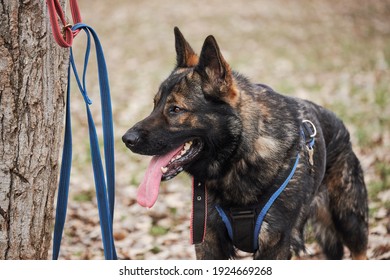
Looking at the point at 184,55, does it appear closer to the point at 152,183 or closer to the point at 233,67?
the point at 152,183

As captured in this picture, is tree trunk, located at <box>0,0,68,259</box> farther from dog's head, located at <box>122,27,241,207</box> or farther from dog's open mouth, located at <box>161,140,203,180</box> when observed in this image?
dog's open mouth, located at <box>161,140,203,180</box>

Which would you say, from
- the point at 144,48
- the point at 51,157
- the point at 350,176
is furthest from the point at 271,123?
the point at 144,48

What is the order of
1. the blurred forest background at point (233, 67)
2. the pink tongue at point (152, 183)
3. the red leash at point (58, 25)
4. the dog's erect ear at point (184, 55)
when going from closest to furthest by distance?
1. the red leash at point (58, 25)
2. the pink tongue at point (152, 183)
3. the dog's erect ear at point (184, 55)
4. the blurred forest background at point (233, 67)

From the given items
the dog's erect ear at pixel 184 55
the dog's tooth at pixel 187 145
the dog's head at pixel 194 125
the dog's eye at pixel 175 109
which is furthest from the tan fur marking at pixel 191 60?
the dog's tooth at pixel 187 145

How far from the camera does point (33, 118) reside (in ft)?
9.09

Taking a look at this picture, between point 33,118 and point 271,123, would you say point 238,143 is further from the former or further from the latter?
point 33,118

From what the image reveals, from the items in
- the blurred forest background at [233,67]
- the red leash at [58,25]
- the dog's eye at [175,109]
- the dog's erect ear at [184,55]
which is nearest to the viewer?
the red leash at [58,25]

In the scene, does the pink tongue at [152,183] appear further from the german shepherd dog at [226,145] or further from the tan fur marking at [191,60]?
the tan fur marking at [191,60]

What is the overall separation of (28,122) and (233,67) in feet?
30.8

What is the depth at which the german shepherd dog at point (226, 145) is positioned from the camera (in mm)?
3016

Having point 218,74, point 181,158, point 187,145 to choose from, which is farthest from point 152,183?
point 218,74

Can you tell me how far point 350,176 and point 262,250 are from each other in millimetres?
1258

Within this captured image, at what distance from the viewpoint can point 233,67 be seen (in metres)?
11.8

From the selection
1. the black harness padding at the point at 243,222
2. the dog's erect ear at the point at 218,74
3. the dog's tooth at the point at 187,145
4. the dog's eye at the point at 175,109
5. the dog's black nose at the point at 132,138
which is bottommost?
the black harness padding at the point at 243,222
